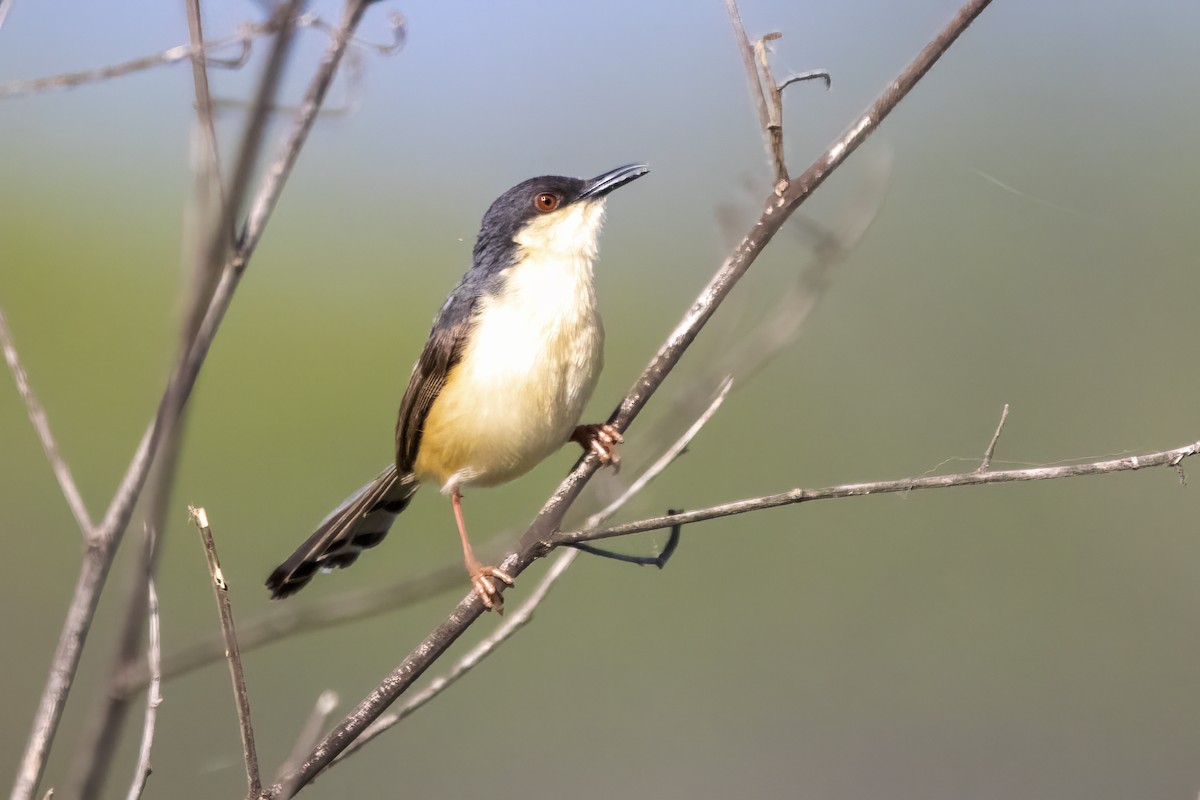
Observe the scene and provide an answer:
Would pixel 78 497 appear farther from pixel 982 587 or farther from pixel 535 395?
pixel 982 587

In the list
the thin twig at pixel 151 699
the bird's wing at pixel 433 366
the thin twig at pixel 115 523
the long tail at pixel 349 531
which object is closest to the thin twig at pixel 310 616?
the thin twig at pixel 151 699

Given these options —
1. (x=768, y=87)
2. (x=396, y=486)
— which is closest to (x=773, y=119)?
(x=768, y=87)

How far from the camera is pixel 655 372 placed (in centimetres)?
242

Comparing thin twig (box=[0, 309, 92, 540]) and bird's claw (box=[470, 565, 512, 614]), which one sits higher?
thin twig (box=[0, 309, 92, 540])

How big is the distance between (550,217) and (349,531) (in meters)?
1.37

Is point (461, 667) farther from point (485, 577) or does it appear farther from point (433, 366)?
point (433, 366)

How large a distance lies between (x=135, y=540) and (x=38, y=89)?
1.04m

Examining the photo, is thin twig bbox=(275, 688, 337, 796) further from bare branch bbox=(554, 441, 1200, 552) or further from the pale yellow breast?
the pale yellow breast

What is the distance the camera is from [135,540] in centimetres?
192

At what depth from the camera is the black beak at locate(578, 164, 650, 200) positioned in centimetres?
361

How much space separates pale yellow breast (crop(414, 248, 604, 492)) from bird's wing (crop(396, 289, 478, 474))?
0.04 m

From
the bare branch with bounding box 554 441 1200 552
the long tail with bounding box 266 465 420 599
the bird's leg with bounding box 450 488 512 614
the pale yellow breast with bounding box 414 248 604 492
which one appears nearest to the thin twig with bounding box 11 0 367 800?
the bare branch with bounding box 554 441 1200 552

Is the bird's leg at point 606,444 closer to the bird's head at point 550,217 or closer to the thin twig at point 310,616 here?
the thin twig at point 310,616

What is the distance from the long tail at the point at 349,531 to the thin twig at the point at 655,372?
5.16 ft
